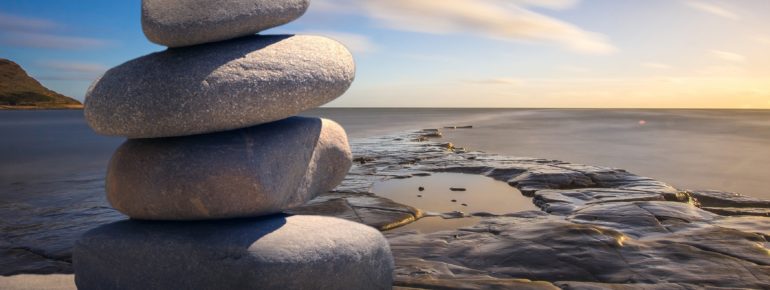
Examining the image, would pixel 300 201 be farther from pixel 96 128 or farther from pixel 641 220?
pixel 641 220

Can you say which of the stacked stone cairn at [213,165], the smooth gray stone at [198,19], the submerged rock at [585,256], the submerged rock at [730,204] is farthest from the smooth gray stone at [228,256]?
the submerged rock at [730,204]

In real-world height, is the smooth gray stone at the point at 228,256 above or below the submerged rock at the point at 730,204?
above

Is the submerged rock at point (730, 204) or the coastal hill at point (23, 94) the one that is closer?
the submerged rock at point (730, 204)

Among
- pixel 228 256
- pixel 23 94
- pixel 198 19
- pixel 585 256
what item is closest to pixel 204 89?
pixel 198 19

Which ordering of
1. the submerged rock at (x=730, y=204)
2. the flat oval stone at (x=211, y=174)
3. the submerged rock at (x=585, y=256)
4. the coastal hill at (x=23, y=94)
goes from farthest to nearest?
1. the coastal hill at (x=23, y=94)
2. the submerged rock at (x=730, y=204)
3. the submerged rock at (x=585, y=256)
4. the flat oval stone at (x=211, y=174)

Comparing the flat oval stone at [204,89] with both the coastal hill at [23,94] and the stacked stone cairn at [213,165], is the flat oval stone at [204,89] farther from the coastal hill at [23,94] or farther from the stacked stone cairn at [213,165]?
the coastal hill at [23,94]

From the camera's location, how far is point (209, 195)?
4316mm

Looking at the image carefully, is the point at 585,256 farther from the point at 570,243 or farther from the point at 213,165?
the point at 213,165

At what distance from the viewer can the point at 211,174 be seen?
4.28m

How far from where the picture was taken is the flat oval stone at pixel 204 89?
415 centimetres

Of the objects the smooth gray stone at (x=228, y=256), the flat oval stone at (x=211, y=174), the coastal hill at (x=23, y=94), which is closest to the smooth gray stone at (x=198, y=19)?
the flat oval stone at (x=211, y=174)

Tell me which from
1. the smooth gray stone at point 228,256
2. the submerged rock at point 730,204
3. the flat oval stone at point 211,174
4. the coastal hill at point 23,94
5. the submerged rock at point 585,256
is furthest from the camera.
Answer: the coastal hill at point 23,94

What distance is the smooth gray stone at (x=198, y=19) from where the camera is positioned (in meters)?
4.24

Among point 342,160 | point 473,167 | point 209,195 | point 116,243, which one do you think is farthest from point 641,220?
point 473,167
